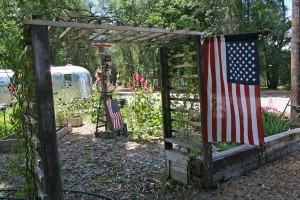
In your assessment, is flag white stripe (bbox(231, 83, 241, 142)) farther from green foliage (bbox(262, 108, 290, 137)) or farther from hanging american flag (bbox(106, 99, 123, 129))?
hanging american flag (bbox(106, 99, 123, 129))

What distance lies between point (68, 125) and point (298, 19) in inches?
244

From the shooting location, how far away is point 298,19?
19.6ft

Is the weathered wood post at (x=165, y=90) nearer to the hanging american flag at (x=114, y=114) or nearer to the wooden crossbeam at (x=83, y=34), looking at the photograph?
the wooden crossbeam at (x=83, y=34)

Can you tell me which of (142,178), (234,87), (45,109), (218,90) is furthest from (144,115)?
(45,109)

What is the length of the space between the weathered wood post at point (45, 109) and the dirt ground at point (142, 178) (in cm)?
117

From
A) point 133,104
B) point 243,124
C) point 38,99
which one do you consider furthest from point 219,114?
point 133,104

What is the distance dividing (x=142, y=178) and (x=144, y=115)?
3415 mm

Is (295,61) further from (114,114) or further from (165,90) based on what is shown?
(114,114)

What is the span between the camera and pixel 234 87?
11.1 feet

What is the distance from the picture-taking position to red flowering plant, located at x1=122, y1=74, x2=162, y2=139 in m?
7.09

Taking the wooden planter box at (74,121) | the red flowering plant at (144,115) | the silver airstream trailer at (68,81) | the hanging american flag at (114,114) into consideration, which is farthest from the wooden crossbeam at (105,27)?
the silver airstream trailer at (68,81)

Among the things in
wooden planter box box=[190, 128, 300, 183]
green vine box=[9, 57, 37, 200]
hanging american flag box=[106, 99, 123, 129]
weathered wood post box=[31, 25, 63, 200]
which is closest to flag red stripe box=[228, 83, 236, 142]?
wooden planter box box=[190, 128, 300, 183]

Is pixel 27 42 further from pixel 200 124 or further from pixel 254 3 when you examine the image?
pixel 254 3

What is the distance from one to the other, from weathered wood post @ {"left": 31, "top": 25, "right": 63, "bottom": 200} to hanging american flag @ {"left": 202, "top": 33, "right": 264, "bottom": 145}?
1.79 meters
